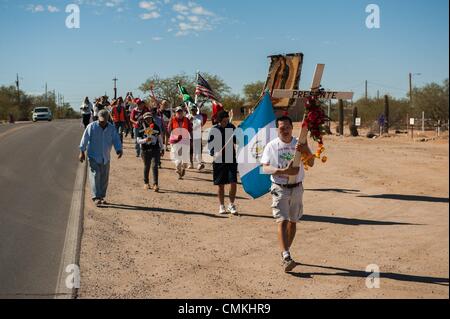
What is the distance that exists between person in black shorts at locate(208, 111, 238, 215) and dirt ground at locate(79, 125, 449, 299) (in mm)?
528

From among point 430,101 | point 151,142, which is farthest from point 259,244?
point 430,101

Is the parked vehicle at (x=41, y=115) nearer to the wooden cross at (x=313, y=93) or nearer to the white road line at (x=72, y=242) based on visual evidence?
the white road line at (x=72, y=242)

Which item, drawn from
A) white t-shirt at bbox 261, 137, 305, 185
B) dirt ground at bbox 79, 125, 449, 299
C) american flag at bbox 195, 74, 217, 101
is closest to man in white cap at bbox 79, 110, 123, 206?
dirt ground at bbox 79, 125, 449, 299

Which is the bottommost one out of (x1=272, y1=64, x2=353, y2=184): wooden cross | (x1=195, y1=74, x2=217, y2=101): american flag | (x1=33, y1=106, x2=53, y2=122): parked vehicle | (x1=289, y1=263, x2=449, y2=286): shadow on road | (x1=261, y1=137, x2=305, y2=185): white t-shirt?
(x1=289, y1=263, x2=449, y2=286): shadow on road

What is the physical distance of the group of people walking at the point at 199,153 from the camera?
644 centimetres

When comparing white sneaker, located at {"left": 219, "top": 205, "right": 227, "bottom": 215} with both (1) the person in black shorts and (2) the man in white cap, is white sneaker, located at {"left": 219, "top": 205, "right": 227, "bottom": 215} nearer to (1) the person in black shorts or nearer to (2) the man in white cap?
(1) the person in black shorts

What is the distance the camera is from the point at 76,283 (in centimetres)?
587

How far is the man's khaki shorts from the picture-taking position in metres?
6.43

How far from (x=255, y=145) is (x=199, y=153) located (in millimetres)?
→ 6267

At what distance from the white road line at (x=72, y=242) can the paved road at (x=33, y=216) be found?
77 millimetres

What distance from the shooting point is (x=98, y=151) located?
10078mm

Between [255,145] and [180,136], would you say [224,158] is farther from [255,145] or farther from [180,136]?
[180,136]
